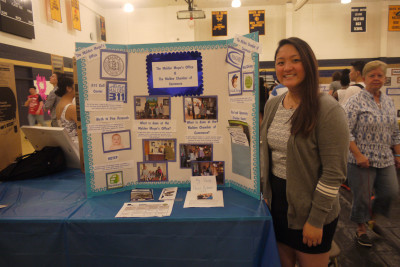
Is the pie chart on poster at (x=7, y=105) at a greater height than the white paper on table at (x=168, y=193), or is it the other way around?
the pie chart on poster at (x=7, y=105)

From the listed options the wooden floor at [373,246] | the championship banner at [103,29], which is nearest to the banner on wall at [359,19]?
the wooden floor at [373,246]

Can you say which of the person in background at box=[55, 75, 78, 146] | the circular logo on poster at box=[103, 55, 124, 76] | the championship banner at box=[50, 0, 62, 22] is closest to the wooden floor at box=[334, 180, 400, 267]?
the circular logo on poster at box=[103, 55, 124, 76]

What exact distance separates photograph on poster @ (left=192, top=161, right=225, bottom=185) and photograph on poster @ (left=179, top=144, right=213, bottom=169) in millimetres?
24

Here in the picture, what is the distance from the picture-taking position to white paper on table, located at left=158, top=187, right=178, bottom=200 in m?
1.41

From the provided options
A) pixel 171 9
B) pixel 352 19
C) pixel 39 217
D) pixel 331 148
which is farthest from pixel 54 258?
pixel 352 19

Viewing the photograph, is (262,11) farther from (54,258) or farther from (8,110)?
(54,258)

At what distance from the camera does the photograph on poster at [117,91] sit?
4.73ft

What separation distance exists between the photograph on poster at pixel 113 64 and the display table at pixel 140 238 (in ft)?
2.29

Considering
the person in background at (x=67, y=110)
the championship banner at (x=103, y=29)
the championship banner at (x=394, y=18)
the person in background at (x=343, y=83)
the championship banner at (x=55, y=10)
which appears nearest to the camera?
the person in background at (x=67, y=110)

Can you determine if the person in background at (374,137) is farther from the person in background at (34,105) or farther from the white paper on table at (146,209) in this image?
the person in background at (34,105)

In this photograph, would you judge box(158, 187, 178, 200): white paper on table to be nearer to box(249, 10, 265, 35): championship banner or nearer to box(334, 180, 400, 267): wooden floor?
box(334, 180, 400, 267): wooden floor

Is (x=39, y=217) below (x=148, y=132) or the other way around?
below

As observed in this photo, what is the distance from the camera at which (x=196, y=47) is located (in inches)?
56.3

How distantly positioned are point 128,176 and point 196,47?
817 mm
